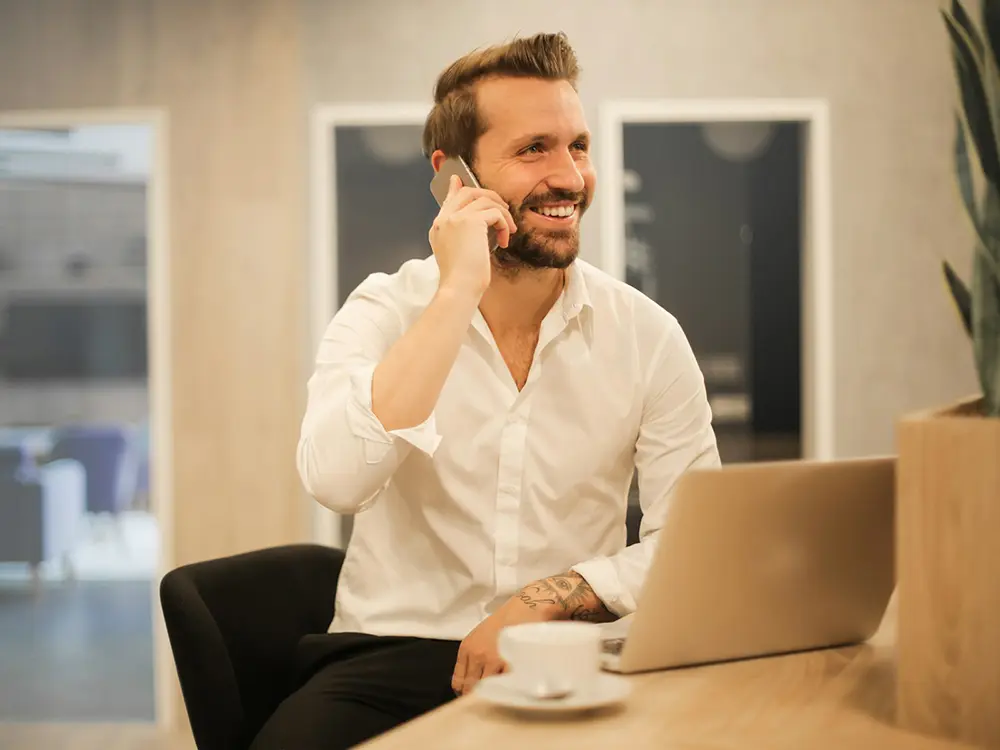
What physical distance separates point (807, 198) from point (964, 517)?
11.1ft

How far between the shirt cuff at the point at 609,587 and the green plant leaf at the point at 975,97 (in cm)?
90

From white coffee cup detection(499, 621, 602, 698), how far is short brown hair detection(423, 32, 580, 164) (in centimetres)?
122

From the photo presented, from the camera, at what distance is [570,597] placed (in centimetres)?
162

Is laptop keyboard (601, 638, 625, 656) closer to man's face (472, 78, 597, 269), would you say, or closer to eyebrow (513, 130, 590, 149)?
man's face (472, 78, 597, 269)

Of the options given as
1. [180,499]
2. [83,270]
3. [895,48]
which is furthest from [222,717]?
[83,270]

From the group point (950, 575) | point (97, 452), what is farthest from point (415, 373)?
point (97, 452)

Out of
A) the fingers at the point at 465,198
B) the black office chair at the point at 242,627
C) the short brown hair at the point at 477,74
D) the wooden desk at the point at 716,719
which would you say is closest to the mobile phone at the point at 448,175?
the short brown hair at the point at 477,74

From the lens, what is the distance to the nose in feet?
6.19

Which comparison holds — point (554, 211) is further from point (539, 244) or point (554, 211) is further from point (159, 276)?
point (159, 276)

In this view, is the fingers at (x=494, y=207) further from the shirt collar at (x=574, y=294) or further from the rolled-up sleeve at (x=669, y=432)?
the rolled-up sleeve at (x=669, y=432)

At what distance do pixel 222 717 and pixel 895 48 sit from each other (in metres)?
3.50

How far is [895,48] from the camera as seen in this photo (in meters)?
3.99

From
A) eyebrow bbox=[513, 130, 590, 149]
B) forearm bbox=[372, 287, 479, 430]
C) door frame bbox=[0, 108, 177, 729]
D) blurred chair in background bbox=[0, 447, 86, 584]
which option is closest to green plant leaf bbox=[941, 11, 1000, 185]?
forearm bbox=[372, 287, 479, 430]

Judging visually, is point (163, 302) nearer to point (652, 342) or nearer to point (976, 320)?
point (652, 342)
